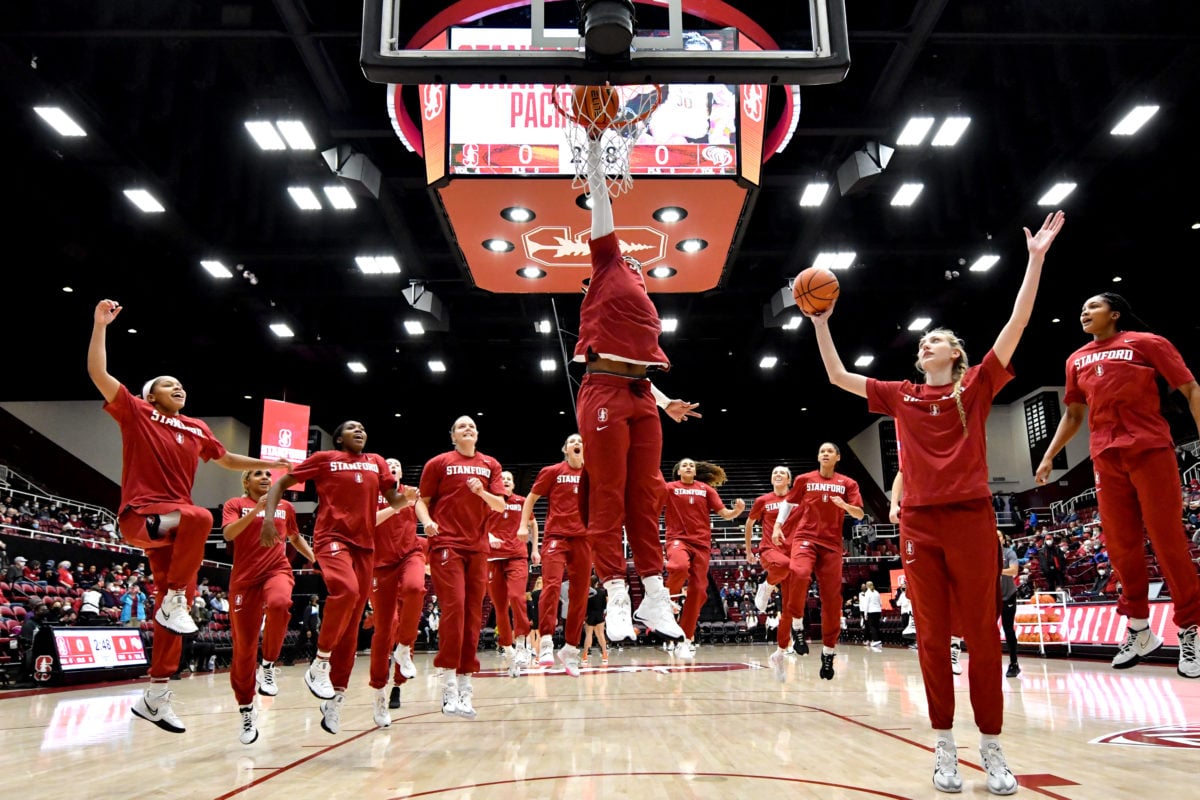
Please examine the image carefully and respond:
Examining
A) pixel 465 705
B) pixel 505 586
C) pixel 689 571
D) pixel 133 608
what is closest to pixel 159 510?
pixel 465 705

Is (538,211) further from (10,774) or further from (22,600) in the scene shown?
(22,600)

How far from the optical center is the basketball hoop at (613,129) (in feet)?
16.6

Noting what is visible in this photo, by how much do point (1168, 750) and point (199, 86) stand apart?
13.2 meters

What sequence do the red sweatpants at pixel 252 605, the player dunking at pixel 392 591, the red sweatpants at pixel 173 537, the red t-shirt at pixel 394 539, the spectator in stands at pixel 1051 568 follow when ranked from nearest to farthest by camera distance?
1. the red sweatpants at pixel 173 537
2. the red sweatpants at pixel 252 605
3. the player dunking at pixel 392 591
4. the red t-shirt at pixel 394 539
5. the spectator in stands at pixel 1051 568

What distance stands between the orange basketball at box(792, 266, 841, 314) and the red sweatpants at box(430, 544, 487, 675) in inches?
146

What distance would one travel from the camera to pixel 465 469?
7410 millimetres

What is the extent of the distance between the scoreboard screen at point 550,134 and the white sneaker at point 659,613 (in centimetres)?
563

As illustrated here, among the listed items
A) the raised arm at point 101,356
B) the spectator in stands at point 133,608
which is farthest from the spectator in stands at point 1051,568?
the spectator in stands at point 133,608

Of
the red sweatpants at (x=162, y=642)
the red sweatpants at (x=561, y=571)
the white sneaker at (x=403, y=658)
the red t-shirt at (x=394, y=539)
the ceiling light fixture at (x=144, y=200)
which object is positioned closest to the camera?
the red sweatpants at (x=162, y=642)

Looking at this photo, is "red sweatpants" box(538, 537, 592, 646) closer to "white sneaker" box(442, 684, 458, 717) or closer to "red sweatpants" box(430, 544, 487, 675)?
"red sweatpants" box(430, 544, 487, 675)

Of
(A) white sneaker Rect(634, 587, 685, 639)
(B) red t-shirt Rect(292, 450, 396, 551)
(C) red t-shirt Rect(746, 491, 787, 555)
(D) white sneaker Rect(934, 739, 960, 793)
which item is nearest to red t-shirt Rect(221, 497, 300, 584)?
(B) red t-shirt Rect(292, 450, 396, 551)

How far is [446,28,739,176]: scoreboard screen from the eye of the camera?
922cm

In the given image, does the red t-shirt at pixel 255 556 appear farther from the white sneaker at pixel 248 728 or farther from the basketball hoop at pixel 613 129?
the basketball hoop at pixel 613 129

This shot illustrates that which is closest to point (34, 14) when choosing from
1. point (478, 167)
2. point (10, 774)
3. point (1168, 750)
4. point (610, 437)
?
point (478, 167)
